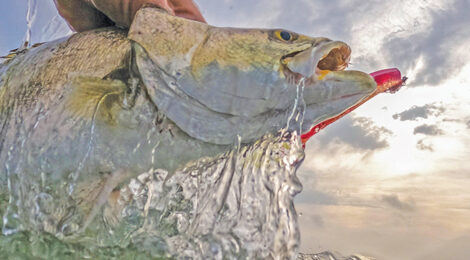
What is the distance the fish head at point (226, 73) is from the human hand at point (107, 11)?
0.65 ft

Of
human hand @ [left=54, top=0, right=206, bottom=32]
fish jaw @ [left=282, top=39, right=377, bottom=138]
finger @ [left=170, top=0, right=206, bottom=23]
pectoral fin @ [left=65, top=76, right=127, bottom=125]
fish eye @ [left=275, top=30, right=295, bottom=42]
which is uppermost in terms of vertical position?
finger @ [left=170, top=0, right=206, bottom=23]

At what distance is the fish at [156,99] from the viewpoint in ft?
8.31

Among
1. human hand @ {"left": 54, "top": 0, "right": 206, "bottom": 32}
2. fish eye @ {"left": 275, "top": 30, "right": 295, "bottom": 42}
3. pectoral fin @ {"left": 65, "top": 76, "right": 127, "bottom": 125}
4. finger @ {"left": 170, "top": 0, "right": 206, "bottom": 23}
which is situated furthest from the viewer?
finger @ {"left": 170, "top": 0, "right": 206, "bottom": 23}

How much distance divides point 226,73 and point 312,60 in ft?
1.63

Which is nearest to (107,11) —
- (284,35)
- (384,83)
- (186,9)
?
(186,9)

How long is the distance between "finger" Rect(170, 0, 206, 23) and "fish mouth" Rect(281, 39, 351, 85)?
3.36 feet

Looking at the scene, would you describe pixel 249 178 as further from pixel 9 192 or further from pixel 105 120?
pixel 9 192

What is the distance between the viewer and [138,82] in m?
2.57

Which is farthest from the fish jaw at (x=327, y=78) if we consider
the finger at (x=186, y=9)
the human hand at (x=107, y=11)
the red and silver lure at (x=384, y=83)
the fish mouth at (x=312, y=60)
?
the finger at (x=186, y=9)

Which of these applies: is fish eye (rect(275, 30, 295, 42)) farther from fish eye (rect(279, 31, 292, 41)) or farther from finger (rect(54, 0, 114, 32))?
finger (rect(54, 0, 114, 32))

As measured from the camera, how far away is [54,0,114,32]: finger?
3115mm

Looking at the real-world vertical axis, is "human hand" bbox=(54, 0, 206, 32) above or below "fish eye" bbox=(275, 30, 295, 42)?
above

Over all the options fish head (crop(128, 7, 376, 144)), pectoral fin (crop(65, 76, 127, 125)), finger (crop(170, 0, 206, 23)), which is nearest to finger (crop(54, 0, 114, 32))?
finger (crop(170, 0, 206, 23))

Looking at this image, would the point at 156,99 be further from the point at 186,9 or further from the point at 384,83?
the point at 384,83
